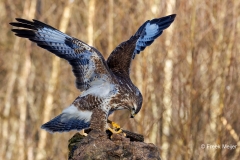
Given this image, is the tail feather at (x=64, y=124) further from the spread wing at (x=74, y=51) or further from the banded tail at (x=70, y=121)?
the spread wing at (x=74, y=51)

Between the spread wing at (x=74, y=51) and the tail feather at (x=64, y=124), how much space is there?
426mm

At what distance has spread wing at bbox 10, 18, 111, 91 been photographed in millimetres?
6758

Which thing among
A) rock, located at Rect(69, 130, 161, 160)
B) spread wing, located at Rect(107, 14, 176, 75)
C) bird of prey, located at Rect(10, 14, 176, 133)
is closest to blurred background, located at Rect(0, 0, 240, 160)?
spread wing, located at Rect(107, 14, 176, 75)

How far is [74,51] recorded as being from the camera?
6.88m

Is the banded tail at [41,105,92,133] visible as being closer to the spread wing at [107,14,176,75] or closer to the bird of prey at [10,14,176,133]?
the bird of prey at [10,14,176,133]

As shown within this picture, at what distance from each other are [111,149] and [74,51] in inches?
86.8

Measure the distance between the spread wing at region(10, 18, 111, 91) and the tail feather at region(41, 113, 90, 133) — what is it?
1.40 feet

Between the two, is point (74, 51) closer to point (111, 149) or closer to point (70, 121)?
point (70, 121)

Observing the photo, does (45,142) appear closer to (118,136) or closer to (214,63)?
(214,63)

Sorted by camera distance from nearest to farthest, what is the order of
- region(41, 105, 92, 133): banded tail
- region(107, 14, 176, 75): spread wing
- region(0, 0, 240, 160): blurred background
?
region(41, 105, 92, 133): banded tail
region(107, 14, 176, 75): spread wing
region(0, 0, 240, 160): blurred background

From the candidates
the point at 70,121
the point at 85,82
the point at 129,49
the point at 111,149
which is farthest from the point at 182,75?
the point at 111,149

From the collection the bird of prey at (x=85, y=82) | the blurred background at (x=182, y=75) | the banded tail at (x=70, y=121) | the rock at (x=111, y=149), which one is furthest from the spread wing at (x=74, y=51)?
the blurred background at (x=182, y=75)

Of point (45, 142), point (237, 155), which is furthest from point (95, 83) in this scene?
point (45, 142)

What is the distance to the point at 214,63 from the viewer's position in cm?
1070
